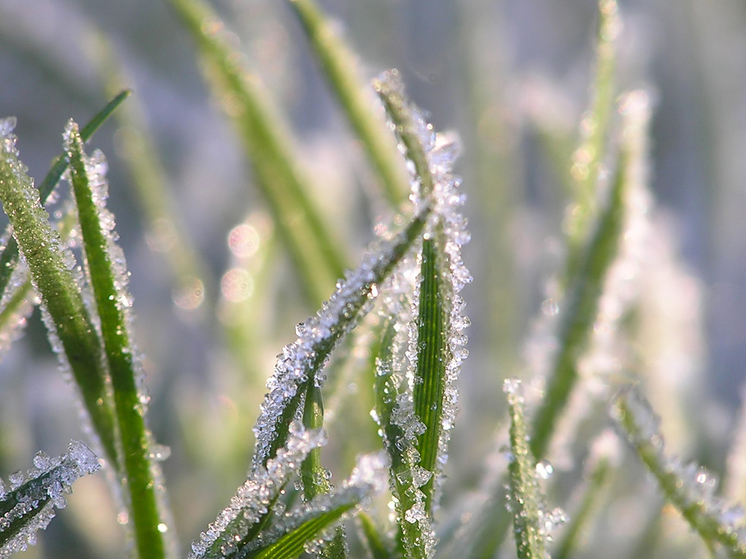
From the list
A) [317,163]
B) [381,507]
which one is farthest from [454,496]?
[317,163]

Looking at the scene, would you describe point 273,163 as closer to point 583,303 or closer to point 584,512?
point 583,303

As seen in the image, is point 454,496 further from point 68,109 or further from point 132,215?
point 68,109

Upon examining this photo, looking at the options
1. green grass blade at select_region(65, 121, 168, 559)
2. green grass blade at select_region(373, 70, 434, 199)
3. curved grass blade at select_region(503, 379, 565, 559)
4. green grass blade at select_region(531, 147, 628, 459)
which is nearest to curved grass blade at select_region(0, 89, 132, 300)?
green grass blade at select_region(65, 121, 168, 559)

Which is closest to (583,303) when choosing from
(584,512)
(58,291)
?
(584,512)

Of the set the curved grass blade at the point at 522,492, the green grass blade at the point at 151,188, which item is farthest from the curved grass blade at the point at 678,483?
the green grass blade at the point at 151,188

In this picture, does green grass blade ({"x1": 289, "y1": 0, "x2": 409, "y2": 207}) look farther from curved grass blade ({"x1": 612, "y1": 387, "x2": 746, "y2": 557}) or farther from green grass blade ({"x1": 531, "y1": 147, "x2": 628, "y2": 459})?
curved grass blade ({"x1": 612, "y1": 387, "x2": 746, "y2": 557})

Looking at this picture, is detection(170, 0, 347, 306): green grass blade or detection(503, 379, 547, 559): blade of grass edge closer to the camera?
detection(503, 379, 547, 559): blade of grass edge

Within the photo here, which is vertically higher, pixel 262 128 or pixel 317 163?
pixel 317 163
